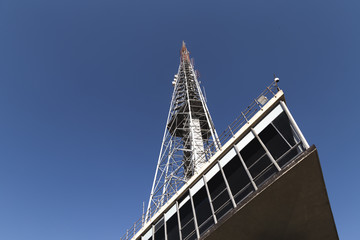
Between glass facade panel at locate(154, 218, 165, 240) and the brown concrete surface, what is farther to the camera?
glass facade panel at locate(154, 218, 165, 240)

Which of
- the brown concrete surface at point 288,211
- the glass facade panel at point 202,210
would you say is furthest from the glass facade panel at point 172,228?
the brown concrete surface at point 288,211

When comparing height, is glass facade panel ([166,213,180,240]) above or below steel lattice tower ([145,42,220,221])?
below

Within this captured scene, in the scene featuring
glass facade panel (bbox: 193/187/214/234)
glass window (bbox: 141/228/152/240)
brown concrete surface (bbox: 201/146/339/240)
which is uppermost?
glass window (bbox: 141/228/152/240)

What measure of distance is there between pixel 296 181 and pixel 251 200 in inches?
66.4

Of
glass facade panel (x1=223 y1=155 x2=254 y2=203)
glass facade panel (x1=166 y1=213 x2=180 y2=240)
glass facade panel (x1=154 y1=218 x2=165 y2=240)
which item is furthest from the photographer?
glass facade panel (x1=154 y1=218 x2=165 y2=240)

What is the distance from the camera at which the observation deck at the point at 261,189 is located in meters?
8.27

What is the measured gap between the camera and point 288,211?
8.73 m

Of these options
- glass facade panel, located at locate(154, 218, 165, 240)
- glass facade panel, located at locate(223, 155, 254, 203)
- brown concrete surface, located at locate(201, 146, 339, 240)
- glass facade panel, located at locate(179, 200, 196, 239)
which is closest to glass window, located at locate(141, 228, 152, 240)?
glass facade panel, located at locate(154, 218, 165, 240)

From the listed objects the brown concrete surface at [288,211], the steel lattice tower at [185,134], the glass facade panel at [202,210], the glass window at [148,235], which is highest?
the steel lattice tower at [185,134]

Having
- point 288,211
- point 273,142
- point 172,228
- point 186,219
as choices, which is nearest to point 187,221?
point 186,219

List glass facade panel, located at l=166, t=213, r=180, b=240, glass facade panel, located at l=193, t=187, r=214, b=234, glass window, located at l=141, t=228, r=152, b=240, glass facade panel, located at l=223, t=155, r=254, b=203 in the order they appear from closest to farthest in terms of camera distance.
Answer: glass facade panel, located at l=223, t=155, r=254, b=203, glass facade panel, located at l=193, t=187, r=214, b=234, glass facade panel, located at l=166, t=213, r=180, b=240, glass window, located at l=141, t=228, r=152, b=240

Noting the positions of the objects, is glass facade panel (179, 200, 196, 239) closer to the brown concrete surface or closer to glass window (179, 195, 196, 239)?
glass window (179, 195, 196, 239)

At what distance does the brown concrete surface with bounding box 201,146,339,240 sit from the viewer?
801cm

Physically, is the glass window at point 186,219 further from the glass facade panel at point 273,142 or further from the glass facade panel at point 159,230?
the glass facade panel at point 273,142
